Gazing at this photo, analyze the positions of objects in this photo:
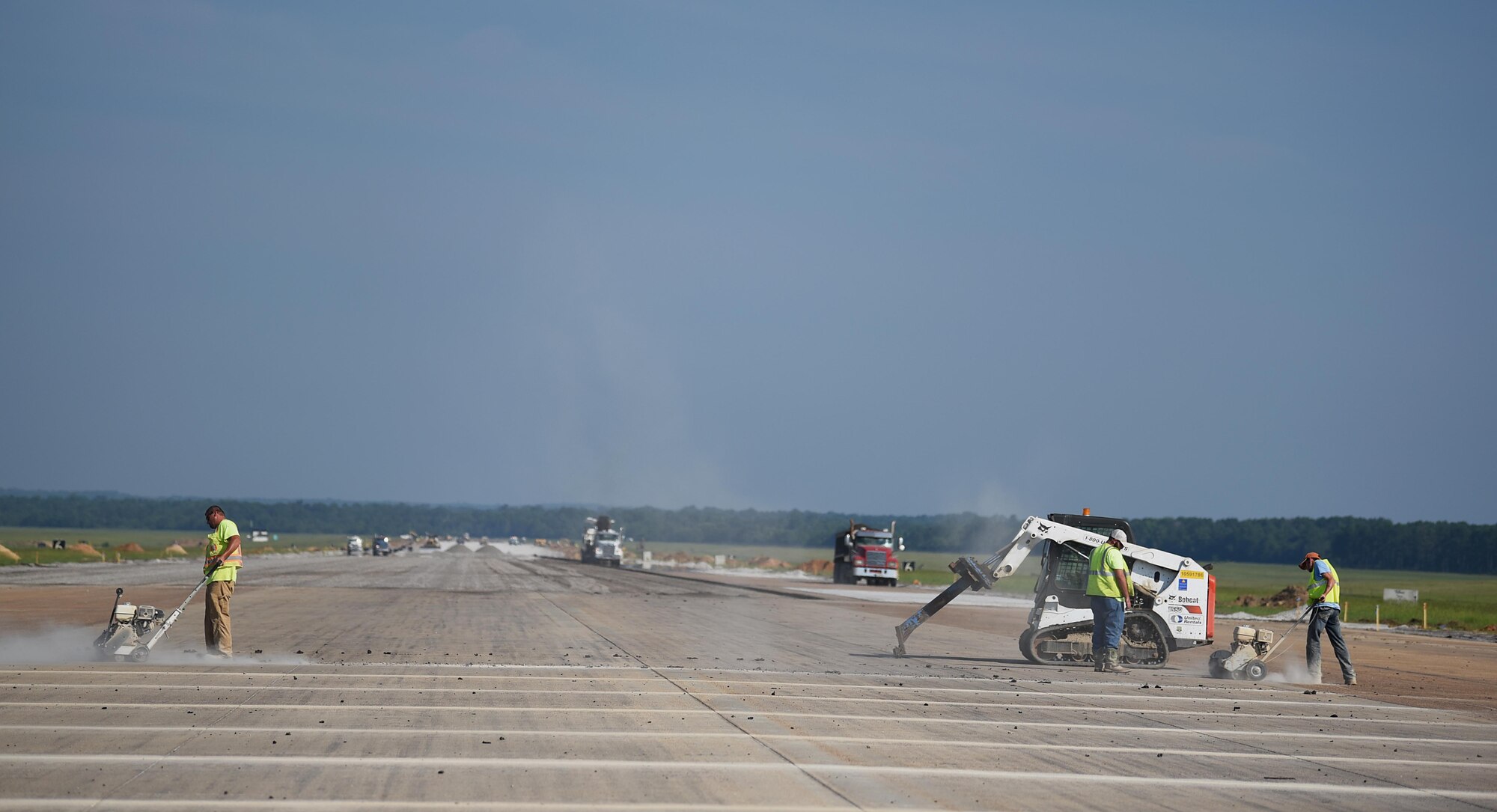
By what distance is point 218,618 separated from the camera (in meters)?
21.4

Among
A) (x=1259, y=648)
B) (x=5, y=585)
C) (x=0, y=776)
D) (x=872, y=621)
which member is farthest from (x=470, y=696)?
(x=5, y=585)

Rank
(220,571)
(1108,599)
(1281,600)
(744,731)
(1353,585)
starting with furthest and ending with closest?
(1353,585) → (1281,600) → (1108,599) → (220,571) → (744,731)

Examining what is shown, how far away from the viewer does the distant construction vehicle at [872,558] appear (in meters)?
82.1

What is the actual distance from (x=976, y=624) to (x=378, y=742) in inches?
1152

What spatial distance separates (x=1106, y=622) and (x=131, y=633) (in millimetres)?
15716

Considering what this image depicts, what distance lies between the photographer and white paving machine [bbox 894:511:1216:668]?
81.4 ft

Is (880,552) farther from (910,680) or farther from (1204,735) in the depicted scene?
(1204,735)

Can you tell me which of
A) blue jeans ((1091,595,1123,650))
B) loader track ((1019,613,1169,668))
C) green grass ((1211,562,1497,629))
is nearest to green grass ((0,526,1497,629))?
green grass ((1211,562,1497,629))

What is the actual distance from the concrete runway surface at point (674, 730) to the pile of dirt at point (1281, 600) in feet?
135

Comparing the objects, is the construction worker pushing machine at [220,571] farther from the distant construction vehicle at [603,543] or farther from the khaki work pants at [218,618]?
the distant construction vehicle at [603,543]

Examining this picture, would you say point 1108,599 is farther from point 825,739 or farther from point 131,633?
point 131,633

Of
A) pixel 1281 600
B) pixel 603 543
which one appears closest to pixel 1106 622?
pixel 1281 600

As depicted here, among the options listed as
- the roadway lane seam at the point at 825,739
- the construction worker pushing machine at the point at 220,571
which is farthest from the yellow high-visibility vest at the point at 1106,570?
the construction worker pushing machine at the point at 220,571

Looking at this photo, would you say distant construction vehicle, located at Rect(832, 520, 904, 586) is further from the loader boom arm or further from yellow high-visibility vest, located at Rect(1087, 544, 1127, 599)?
yellow high-visibility vest, located at Rect(1087, 544, 1127, 599)
